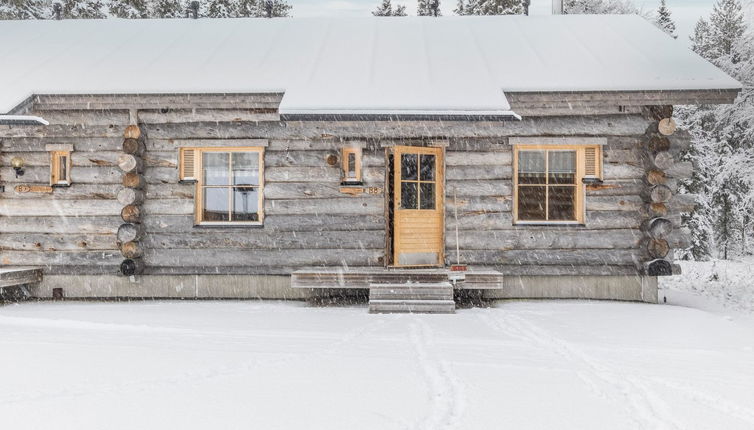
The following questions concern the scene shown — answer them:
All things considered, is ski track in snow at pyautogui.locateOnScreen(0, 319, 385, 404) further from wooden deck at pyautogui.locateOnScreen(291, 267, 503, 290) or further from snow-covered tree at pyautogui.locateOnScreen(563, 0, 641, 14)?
snow-covered tree at pyautogui.locateOnScreen(563, 0, 641, 14)

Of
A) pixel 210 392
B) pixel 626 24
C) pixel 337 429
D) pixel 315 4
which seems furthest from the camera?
pixel 315 4

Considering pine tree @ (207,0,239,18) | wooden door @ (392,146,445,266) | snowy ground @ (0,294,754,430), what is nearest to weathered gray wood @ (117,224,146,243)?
snowy ground @ (0,294,754,430)

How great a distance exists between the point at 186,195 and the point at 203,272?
1289 mm

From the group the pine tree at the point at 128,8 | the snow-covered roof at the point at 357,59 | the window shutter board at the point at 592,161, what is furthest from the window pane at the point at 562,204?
the pine tree at the point at 128,8

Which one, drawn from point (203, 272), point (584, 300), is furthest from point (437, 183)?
point (203, 272)

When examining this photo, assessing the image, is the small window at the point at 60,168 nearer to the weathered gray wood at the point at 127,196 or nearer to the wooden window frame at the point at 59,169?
the wooden window frame at the point at 59,169

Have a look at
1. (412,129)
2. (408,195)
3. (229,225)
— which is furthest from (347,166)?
(229,225)

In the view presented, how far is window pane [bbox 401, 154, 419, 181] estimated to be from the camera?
1033cm

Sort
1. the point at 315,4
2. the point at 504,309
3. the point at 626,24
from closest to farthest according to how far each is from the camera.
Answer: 1. the point at 504,309
2. the point at 626,24
3. the point at 315,4

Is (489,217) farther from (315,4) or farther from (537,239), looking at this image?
(315,4)

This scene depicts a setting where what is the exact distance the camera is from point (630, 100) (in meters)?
9.55

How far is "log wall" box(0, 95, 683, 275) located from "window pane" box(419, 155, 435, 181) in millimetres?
269

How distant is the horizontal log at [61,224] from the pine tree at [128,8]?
15379mm

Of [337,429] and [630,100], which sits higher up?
[630,100]
